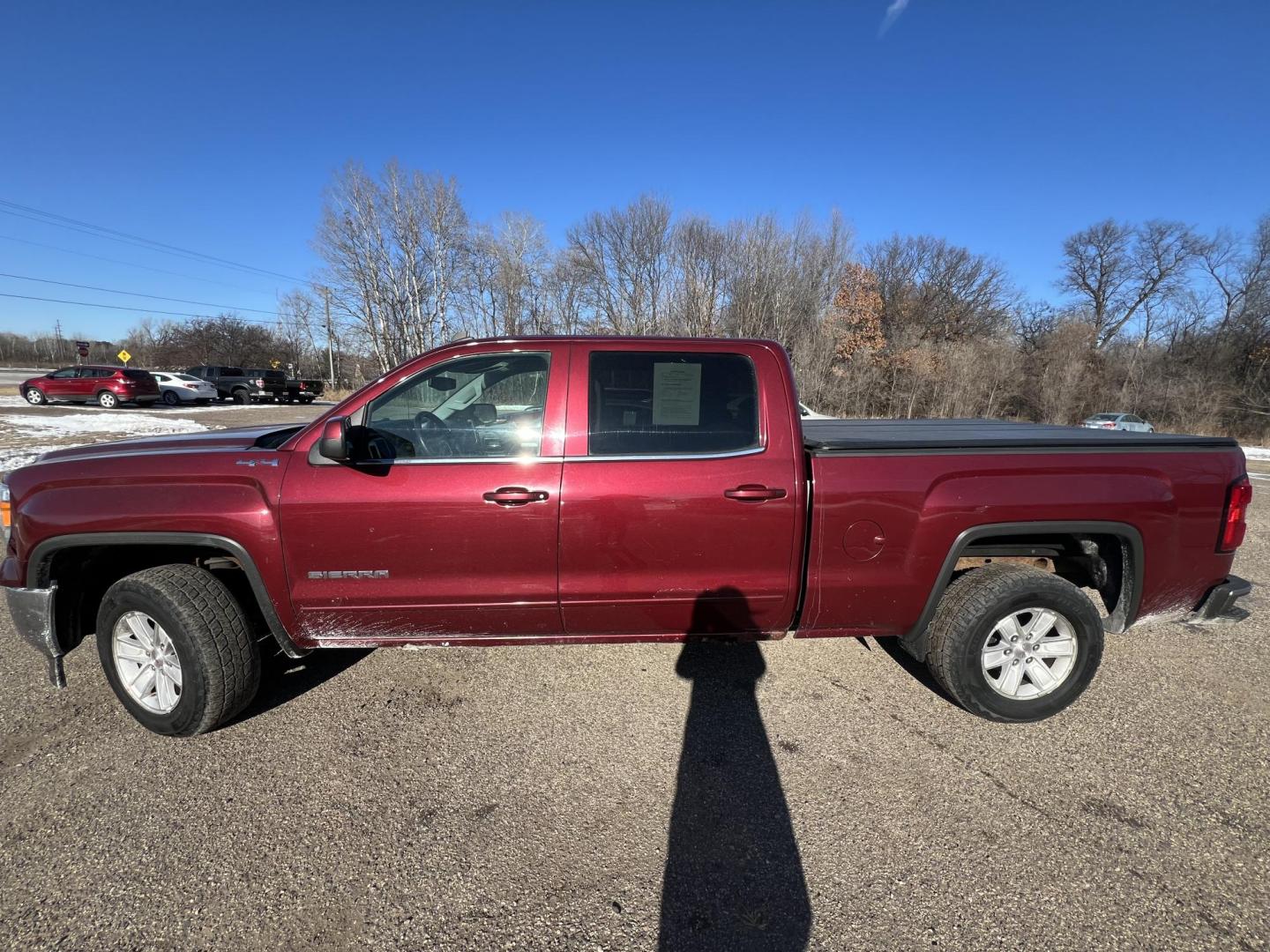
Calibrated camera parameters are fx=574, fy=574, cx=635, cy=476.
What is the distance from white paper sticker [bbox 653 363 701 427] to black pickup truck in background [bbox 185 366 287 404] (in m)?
33.7

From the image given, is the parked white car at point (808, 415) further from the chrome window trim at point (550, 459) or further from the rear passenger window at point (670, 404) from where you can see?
the chrome window trim at point (550, 459)

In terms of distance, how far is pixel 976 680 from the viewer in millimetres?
2861

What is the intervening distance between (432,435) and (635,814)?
1.91 m

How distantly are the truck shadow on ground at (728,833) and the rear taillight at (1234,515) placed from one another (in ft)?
7.84

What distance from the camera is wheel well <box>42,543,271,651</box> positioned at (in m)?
2.82

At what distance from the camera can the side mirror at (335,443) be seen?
8.14ft

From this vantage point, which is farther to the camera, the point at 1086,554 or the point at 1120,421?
the point at 1120,421

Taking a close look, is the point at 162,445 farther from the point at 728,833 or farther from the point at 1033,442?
the point at 1033,442

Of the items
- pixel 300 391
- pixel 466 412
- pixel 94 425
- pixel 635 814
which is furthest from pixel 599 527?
pixel 300 391

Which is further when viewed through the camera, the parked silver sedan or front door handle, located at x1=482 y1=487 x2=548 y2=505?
the parked silver sedan

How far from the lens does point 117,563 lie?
10.1 ft

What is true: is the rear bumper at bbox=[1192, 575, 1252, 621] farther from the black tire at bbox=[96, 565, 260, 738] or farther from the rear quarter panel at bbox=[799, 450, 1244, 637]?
the black tire at bbox=[96, 565, 260, 738]

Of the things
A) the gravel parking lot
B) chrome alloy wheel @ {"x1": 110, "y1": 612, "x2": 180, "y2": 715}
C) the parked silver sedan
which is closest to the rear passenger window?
the gravel parking lot

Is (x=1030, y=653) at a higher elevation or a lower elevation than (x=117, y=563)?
lower
